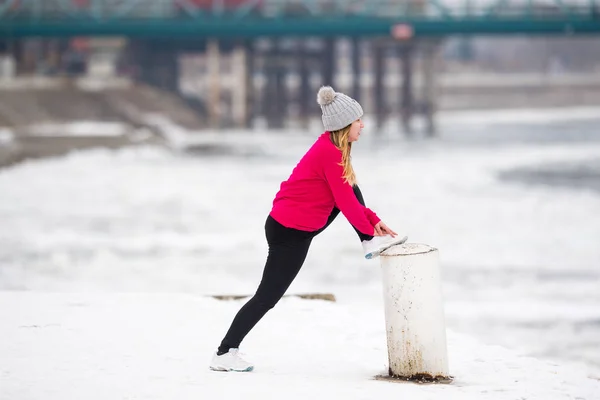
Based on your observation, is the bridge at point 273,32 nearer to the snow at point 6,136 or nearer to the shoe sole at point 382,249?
the snow at point 6,136

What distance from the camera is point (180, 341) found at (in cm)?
678

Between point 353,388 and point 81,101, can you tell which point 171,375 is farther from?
point 81,101

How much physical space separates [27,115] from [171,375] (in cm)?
4386

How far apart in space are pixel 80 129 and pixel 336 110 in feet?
139

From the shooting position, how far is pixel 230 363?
5875mm

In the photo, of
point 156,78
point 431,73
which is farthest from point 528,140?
point 156,78


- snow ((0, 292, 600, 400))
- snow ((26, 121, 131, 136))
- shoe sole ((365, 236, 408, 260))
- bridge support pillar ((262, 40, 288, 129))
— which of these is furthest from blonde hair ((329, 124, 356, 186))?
bridge support pillar ((262, 40, 288, 129))

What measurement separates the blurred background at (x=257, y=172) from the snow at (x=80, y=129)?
0.20 m

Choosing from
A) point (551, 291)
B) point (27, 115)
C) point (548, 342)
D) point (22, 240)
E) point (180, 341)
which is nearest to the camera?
point (180, 341)

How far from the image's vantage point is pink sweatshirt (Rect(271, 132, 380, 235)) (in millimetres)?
5570

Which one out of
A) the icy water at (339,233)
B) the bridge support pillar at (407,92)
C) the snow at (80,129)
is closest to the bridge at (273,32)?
the bridge support pillar at (407,92)

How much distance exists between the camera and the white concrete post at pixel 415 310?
18.7 ft

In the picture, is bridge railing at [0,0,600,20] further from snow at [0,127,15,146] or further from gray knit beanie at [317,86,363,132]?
gray knit beanie at [317,86,363,132]

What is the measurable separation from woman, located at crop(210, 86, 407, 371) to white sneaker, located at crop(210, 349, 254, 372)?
27 centimetres
